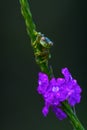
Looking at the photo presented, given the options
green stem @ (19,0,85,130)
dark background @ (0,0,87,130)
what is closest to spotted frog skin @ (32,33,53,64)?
green stem @ (19,0,85,130)

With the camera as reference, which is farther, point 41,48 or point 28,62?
point 28,62

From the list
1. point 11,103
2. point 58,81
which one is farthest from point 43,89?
point 11,103

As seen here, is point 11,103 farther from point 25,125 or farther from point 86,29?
point 86,29

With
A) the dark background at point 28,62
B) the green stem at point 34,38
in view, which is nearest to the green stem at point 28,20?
the green stem at point 34,38

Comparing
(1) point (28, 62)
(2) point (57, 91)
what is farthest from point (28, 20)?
(1) point (28, 62)

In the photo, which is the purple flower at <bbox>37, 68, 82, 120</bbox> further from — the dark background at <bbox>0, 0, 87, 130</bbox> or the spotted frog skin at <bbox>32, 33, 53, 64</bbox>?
the dark background at <bbox>0, 0, 87, 130</bbox>

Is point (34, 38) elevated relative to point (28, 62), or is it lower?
elevated

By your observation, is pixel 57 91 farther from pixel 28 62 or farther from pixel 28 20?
pixel 28 62

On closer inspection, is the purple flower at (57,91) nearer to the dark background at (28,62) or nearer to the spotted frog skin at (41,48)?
the spotted frog skin at (41,48)

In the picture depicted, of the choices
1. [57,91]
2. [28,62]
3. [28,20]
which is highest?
[28,20]
